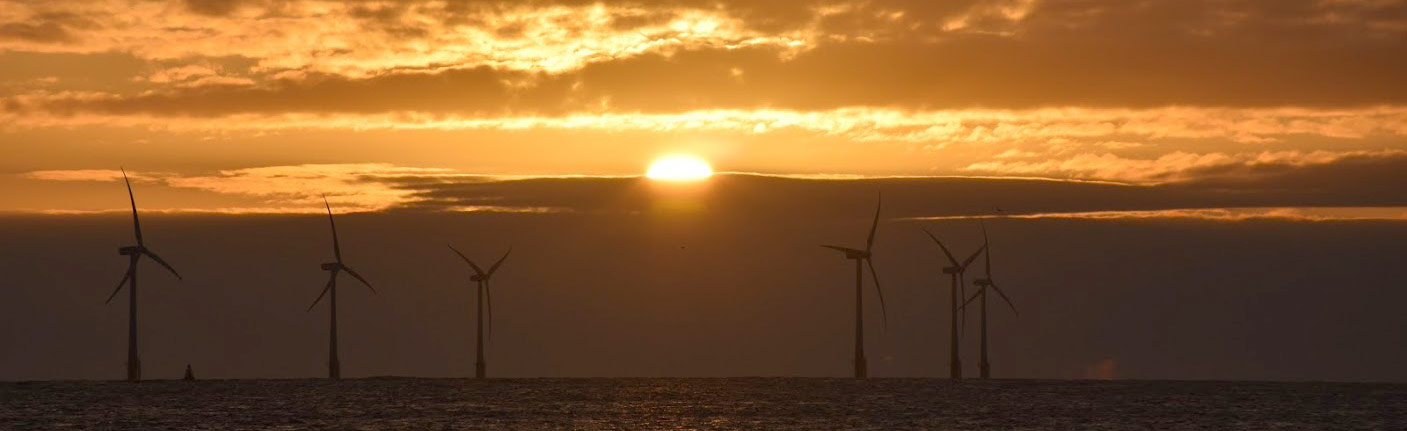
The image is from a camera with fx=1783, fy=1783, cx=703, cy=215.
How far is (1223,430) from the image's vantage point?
655ft

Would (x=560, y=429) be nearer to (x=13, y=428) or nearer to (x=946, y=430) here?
(x=946, y=430)

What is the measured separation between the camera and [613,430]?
189750mm

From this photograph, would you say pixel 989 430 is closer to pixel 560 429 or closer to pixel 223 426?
pixel 560 429

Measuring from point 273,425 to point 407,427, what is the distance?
51.7ft

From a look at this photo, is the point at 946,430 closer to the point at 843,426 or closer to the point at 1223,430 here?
the point at 843,426

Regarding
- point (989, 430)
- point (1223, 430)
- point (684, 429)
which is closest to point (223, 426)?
point (684, 429)

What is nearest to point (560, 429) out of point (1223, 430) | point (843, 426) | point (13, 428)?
point (843, 426)

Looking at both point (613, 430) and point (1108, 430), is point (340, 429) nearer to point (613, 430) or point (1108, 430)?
point (613, 430)

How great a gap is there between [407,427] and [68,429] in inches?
1434

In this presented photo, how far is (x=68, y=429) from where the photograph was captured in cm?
19362

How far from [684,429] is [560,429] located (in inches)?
527

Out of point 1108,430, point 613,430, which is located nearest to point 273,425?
point 613,430

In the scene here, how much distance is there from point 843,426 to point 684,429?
19.0 metres

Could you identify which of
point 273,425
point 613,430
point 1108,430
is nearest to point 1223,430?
point 1108,430
